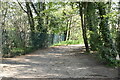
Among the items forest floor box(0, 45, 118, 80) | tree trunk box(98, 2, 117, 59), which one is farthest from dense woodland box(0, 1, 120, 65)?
forest floor box(0, 45, 118, 80)

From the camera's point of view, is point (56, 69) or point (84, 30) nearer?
point (56, 69)

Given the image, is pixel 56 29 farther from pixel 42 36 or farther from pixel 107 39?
pixel 107 39

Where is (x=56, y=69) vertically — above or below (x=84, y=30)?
below

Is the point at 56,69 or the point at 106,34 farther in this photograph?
the point at 106,34

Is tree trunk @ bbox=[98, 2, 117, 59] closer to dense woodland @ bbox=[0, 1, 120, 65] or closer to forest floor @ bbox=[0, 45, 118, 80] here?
dense woodland @ bbox=[0, 1, 120, 65]

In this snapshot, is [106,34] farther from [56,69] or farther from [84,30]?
[84,30]

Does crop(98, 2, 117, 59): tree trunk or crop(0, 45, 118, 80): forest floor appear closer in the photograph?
crop(0, 45, 118, 80): forest floor

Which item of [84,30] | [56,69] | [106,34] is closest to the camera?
[56,69]

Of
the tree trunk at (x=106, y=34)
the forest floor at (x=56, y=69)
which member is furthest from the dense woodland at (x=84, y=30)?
the forest floor at (x=56, y=69)

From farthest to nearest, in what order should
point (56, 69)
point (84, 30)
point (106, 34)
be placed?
point (84, 30)
point (106, 34)
point (56, 69)

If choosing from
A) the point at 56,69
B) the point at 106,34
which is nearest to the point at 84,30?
the point at 106,34

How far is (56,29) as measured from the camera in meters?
16.4

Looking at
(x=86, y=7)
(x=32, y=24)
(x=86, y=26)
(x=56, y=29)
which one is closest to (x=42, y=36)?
(x=32, y=24)

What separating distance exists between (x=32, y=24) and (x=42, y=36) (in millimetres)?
1798
